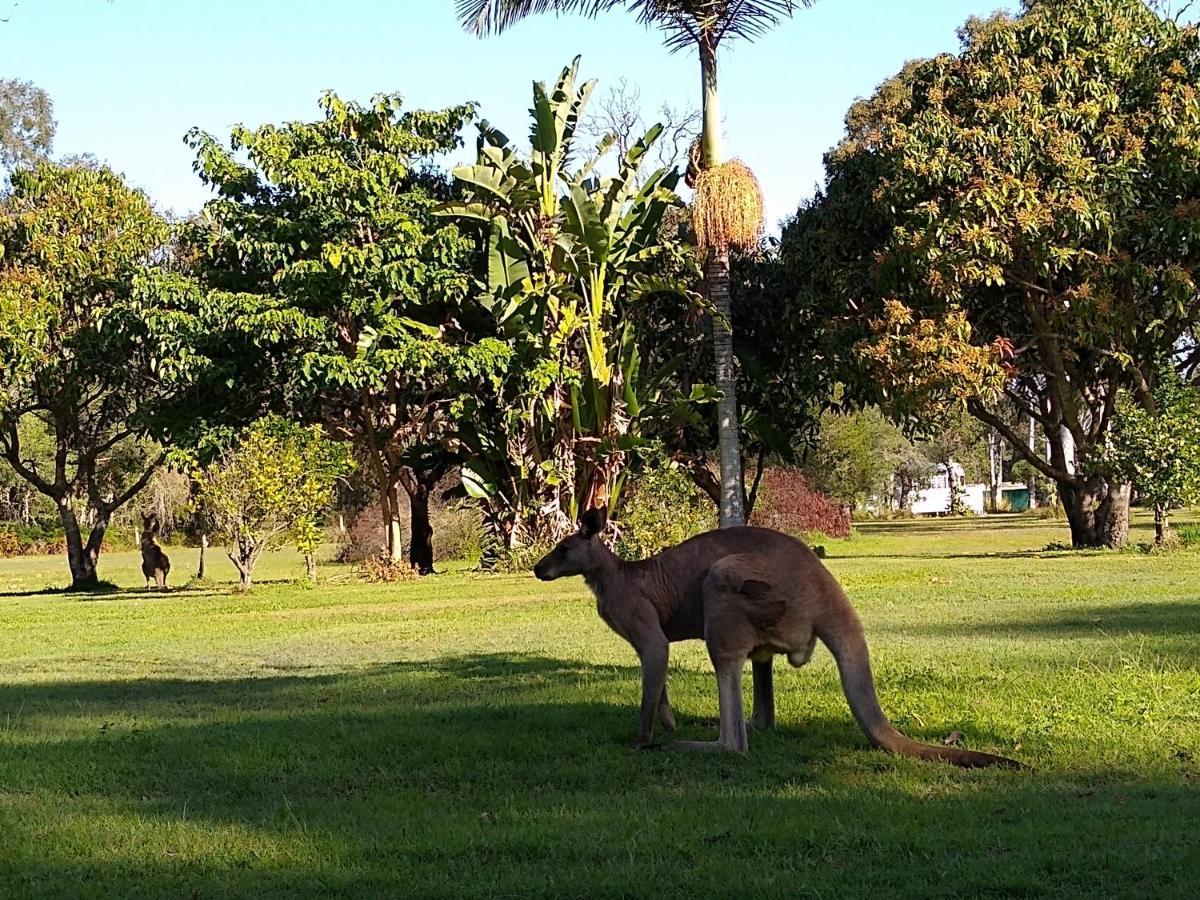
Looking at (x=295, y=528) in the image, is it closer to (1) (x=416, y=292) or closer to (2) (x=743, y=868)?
(1) (x=416, y=292)

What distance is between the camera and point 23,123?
50.2 m

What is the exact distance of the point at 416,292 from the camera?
27.9m

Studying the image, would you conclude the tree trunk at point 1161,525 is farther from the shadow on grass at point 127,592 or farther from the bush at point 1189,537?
the shadow on grass at point 127,592

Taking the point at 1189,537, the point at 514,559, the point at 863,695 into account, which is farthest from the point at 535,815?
the point at 1189,537

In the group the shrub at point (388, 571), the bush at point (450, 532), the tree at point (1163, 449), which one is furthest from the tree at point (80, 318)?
the tree at point (1163, 449)

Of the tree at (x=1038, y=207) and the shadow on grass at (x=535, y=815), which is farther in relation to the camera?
the tree at (x=1038, y=207)

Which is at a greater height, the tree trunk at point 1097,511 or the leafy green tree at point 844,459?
the leafy green tree at point 844,459

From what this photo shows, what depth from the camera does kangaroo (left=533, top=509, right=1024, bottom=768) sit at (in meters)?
8.33

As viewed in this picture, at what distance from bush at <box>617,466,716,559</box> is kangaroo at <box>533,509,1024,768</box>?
17370mm

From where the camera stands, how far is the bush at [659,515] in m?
27.2

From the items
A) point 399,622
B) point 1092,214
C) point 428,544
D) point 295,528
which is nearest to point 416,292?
point 295,528

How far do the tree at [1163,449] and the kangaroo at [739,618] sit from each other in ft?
66.9

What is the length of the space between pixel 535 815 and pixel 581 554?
268 cm

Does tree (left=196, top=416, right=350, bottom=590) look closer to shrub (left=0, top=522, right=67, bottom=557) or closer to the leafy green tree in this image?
the leafy green tree
